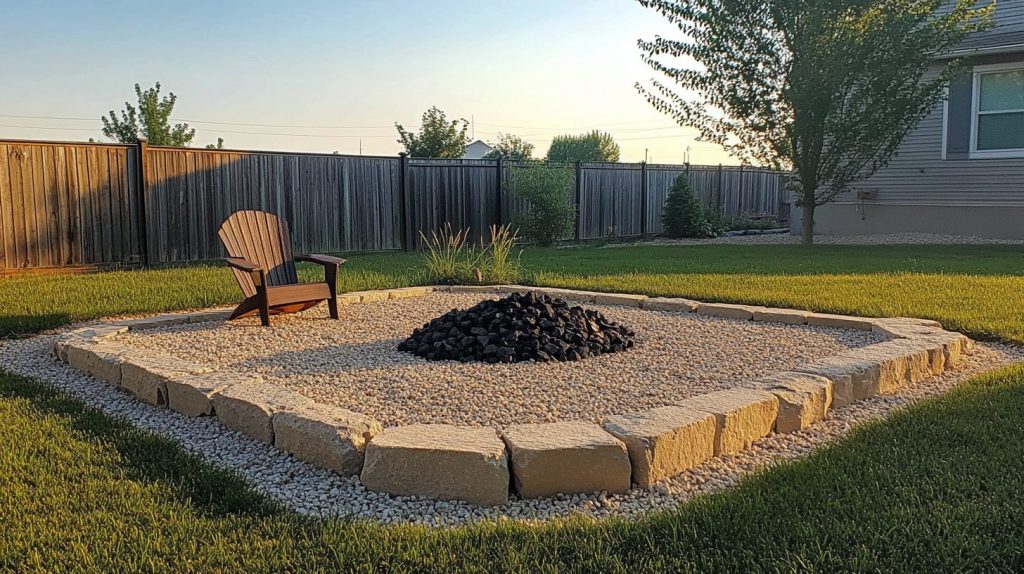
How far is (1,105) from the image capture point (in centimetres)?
1434

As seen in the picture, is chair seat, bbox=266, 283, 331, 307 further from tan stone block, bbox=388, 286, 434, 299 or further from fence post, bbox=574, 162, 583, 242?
fence post, bbox=574, 162, 583, 242

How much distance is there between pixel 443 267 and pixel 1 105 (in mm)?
11849

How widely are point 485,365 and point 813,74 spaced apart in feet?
27.4

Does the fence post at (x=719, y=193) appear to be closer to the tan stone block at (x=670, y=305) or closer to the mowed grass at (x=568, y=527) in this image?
the tan stone block at (x=670, y=305)

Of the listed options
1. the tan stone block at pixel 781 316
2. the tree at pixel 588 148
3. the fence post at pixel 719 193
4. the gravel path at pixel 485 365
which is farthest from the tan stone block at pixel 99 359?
the tree at pixel 588 148

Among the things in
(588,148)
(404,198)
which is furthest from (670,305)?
(588,148)

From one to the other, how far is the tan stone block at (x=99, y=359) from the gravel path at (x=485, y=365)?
293 mm

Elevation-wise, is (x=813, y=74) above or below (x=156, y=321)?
above

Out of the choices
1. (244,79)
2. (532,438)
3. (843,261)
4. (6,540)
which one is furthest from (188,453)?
(244,79)

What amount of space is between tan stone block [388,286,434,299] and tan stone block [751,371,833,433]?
383 centimetres

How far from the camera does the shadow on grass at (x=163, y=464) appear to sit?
95.7 inches

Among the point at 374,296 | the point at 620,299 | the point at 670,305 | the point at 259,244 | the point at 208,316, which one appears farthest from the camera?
the point at 374,296

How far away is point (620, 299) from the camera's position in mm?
6273

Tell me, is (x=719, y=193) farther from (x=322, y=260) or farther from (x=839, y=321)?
(x=322, y=260)
